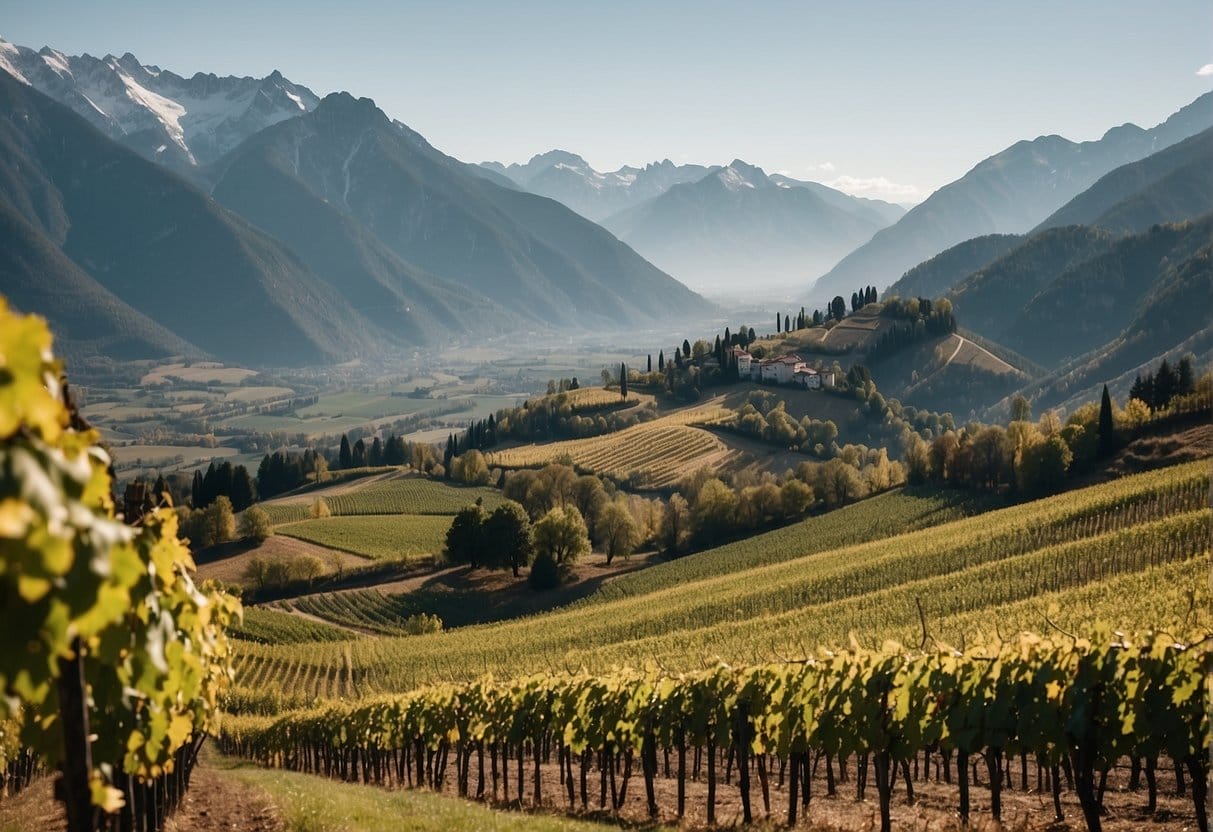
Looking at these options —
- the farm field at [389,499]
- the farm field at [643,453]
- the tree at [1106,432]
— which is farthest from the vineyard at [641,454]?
the tree at [1106,432]

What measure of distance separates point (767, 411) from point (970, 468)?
3029 inches

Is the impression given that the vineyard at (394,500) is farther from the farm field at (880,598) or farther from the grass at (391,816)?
the grass at (391,816)

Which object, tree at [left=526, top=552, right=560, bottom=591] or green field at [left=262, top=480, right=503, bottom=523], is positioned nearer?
tree at [left=526, top=552, right=560, bottom=591]

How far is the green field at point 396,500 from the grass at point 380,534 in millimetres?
4873

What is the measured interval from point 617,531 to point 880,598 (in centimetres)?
5036

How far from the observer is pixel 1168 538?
5075 cm

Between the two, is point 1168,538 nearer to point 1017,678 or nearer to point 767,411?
point 1017,678

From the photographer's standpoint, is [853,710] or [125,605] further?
[853,710]

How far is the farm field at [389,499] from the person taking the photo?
433 feet

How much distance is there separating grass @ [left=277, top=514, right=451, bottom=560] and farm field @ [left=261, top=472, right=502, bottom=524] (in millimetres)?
5052

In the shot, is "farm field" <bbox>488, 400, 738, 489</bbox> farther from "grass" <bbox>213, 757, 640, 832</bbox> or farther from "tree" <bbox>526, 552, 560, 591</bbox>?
"grass" <bbox>213, 757, 640, 832</bbox>

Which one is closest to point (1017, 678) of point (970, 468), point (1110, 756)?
point (1110, 756)

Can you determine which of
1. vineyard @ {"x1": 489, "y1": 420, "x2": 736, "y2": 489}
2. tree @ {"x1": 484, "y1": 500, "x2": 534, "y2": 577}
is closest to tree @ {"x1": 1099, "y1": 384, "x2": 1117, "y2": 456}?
vineyard @ {"x1": 489, "y1": 420, "x2": 736, "y2": 489}

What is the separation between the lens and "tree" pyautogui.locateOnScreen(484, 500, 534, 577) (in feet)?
323
